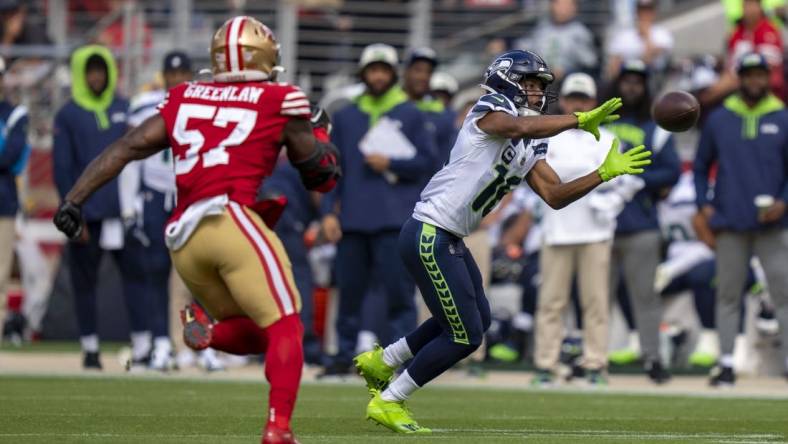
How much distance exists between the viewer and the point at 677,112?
10.2 m

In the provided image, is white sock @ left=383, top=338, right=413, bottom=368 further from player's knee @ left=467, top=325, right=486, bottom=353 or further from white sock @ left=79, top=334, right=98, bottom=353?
white sock @ left=79, top=334, right=98, bottom=353

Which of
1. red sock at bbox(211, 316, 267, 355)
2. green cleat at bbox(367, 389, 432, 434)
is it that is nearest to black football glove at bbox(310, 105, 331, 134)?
red sock at bbox(211, 316, 267, 355)

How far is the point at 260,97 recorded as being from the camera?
7.88 metres

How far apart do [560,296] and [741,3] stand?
6560mm

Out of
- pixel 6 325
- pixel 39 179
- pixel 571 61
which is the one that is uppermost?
pixel 571 61

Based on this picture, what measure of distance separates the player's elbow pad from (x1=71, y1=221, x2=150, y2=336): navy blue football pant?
6418 mm

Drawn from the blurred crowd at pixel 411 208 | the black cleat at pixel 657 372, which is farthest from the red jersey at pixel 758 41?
the black cleat at pixel 657 372

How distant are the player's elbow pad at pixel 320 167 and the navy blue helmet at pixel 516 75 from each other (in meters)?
1.70

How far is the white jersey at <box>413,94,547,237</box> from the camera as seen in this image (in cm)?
939

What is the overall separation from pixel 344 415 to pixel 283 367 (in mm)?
2878

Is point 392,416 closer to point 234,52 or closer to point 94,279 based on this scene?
point 234,52

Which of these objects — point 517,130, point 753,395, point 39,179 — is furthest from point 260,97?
point 39,179

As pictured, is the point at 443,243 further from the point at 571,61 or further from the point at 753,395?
the point at 571,61

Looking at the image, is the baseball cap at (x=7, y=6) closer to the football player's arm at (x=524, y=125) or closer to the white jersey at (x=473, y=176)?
the white jersey at (x=473, y=176)
